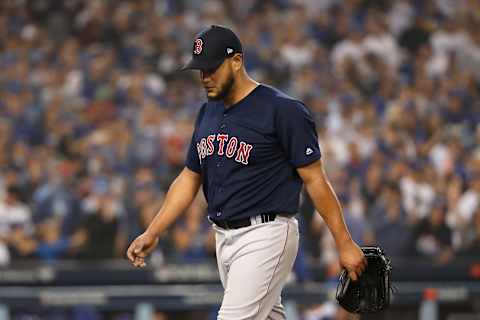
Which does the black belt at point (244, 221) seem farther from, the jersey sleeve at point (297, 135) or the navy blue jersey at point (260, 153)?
the jersey sleeve at point (297, 135)

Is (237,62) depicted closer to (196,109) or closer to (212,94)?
(212,94)

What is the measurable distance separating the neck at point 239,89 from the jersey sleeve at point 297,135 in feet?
0.61

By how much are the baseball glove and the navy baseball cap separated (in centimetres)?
95

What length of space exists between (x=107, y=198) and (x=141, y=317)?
151 cm

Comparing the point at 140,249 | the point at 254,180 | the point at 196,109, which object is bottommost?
the point at 140,249

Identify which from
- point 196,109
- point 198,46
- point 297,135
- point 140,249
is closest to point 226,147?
point 297,135

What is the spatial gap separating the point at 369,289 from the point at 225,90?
0.96 m

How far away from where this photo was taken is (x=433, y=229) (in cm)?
962

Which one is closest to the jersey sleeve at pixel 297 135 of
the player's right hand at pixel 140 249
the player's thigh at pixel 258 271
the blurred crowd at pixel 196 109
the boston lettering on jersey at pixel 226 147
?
the boston lettering on jersey at pixel 226 147

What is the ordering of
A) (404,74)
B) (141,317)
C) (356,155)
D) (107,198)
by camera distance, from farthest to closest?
(404,74), (356,155), (107,198), (141,317)

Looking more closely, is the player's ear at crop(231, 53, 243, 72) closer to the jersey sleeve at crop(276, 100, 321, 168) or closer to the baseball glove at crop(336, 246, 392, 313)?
the jersey sleeve at crop(276, 100, 321, 168)

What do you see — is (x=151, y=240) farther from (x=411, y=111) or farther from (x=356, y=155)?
(x=411, y=111)

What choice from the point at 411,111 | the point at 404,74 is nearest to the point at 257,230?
the point at 411,111

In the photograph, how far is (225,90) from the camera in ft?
14.0
